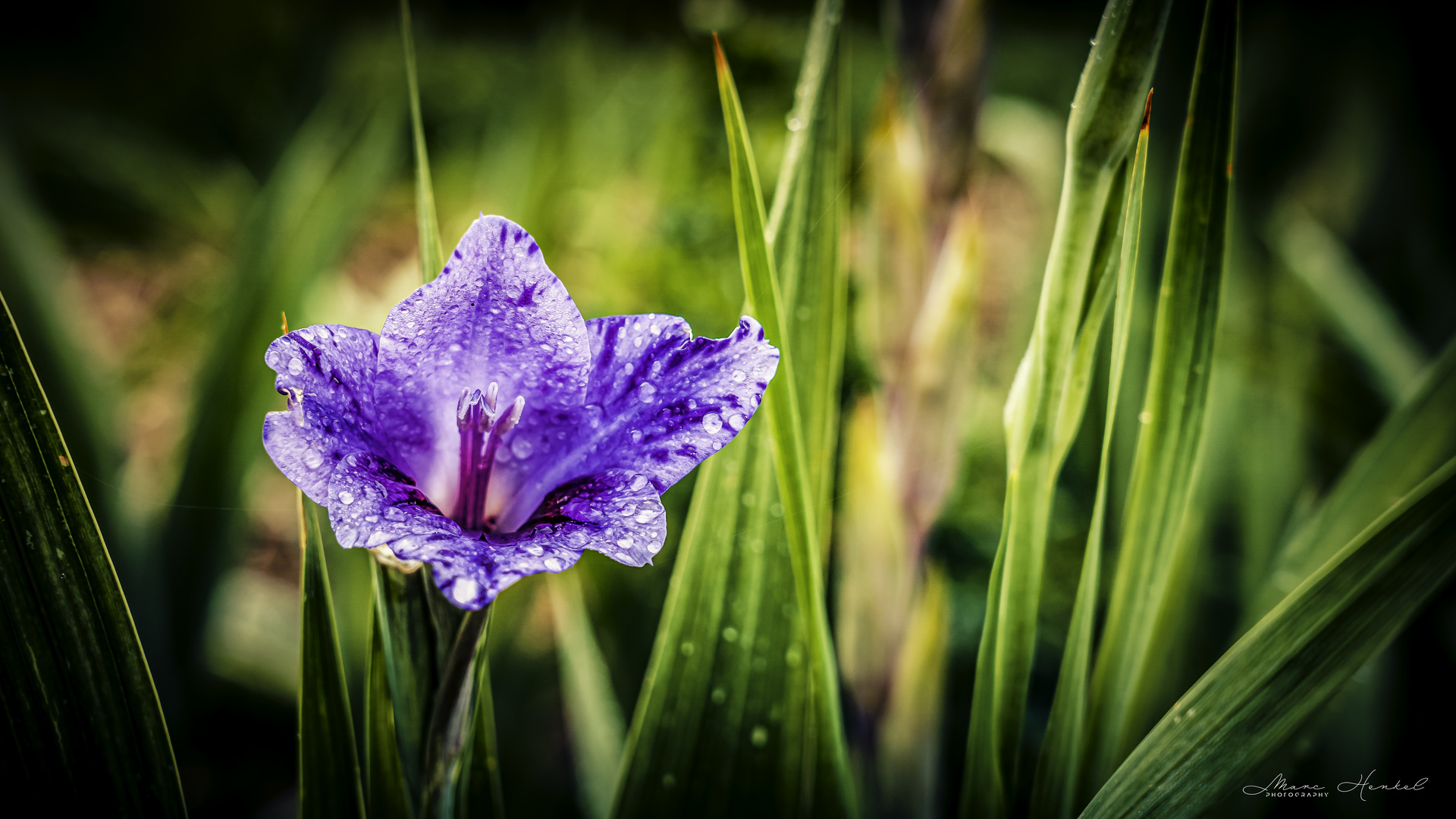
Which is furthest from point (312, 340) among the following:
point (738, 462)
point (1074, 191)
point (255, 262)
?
point (255, 262)

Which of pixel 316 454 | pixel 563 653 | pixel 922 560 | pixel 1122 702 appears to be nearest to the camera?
pixel 316 454

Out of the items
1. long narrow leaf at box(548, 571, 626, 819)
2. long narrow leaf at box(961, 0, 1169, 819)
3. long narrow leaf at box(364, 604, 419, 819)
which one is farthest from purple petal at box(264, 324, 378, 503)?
long narrow leaf at box(548, 571, 626, 819)

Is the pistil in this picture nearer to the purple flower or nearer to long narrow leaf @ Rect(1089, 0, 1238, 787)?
the purple flower

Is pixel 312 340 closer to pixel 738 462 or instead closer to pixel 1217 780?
pixel 738 462
